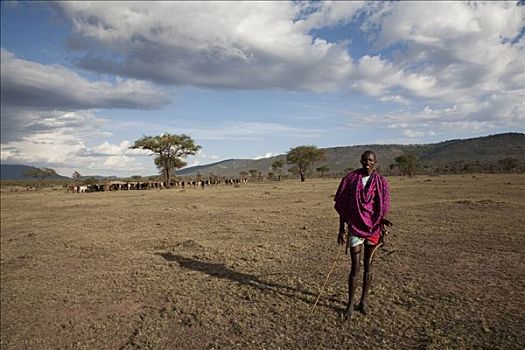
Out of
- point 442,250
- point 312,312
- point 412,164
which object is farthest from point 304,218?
point 412,164

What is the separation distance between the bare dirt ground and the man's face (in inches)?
80.5

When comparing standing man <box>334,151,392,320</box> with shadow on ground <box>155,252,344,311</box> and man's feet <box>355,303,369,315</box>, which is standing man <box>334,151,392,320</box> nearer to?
man's feet <box>355,303,369,315</box>

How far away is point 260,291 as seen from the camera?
649 centimetres

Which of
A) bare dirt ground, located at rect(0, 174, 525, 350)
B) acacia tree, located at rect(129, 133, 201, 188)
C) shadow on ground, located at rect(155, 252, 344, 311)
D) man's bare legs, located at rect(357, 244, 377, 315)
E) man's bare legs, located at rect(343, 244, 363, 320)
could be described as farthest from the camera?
acacia tree, located at rect(129, 133, 201, 188)

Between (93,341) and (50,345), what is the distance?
678 mm

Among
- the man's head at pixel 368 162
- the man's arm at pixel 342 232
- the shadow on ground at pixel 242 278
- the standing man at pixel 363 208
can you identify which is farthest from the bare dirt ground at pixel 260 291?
the man's head at pixel 368 162

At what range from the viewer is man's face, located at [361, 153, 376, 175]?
5.08 metres

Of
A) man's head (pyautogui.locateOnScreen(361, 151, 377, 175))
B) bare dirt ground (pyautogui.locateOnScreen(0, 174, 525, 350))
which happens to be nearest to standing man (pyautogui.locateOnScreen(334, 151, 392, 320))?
man's head (pyautogui.locateOnScreen(361, 151, 377, 175))

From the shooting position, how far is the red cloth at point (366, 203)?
5.17 metres

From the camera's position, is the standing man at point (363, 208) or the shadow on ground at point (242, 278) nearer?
the standing man at point (363, 208)

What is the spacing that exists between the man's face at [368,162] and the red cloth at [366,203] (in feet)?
Result: 0.28

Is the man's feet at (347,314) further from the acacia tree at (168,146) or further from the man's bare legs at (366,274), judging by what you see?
the acacia tree at (168,146)

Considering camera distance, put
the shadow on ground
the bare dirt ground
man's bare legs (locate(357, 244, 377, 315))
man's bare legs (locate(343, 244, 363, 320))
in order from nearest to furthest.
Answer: the bare dirt ground → man's bare legs (locate(343, 244, 363, 320)) → man's bare legs (locate(357, 244, 377, 315)) → the shadow on ground

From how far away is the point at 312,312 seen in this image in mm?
5430
